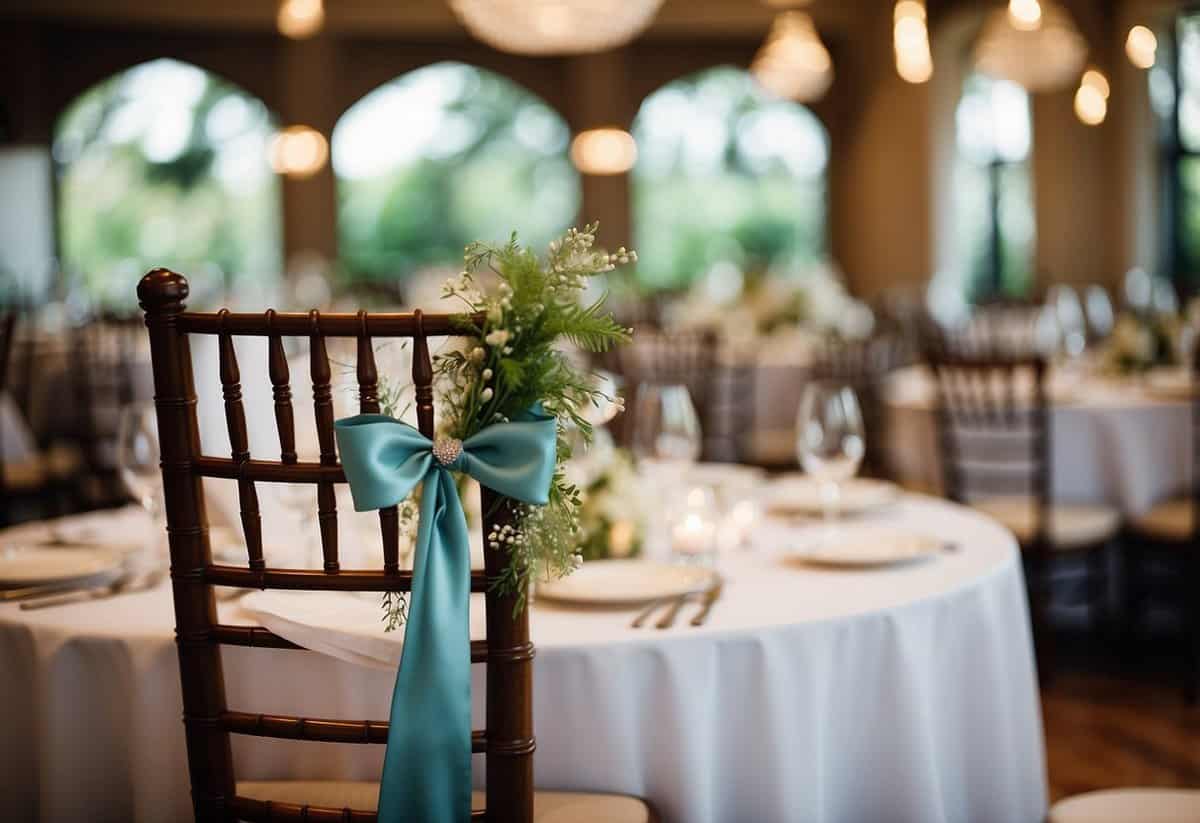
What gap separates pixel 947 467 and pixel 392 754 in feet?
10.2

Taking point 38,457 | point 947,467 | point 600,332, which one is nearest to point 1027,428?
point 947,467

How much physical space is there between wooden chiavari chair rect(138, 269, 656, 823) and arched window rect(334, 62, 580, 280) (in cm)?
1151

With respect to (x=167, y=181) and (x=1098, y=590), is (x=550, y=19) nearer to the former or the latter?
(x=1098, y=590)

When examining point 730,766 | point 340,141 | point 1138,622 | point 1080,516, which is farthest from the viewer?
point 340,141

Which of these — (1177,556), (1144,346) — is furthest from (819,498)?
(1144,346)

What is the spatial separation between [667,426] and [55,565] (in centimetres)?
107

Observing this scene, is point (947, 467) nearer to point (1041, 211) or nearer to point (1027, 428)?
point (1027, 428)

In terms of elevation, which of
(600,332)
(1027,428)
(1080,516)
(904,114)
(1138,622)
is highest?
(904,114)

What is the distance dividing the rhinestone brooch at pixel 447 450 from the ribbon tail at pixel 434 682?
1.5 inches

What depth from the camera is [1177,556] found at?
4.55 metres

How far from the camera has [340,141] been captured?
12742 mm

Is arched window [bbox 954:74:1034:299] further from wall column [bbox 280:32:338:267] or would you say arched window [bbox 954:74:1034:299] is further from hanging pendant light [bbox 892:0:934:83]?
hanging pendant light [bbox 892:0:934:83]

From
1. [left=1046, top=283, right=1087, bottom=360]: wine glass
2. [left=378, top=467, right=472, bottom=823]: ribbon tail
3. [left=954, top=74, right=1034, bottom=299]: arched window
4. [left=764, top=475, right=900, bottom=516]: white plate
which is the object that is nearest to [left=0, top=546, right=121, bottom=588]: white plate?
[left=378, top=467, right=472, bottom=823]: ribbon tail

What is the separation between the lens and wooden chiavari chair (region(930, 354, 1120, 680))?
12.9 feet
